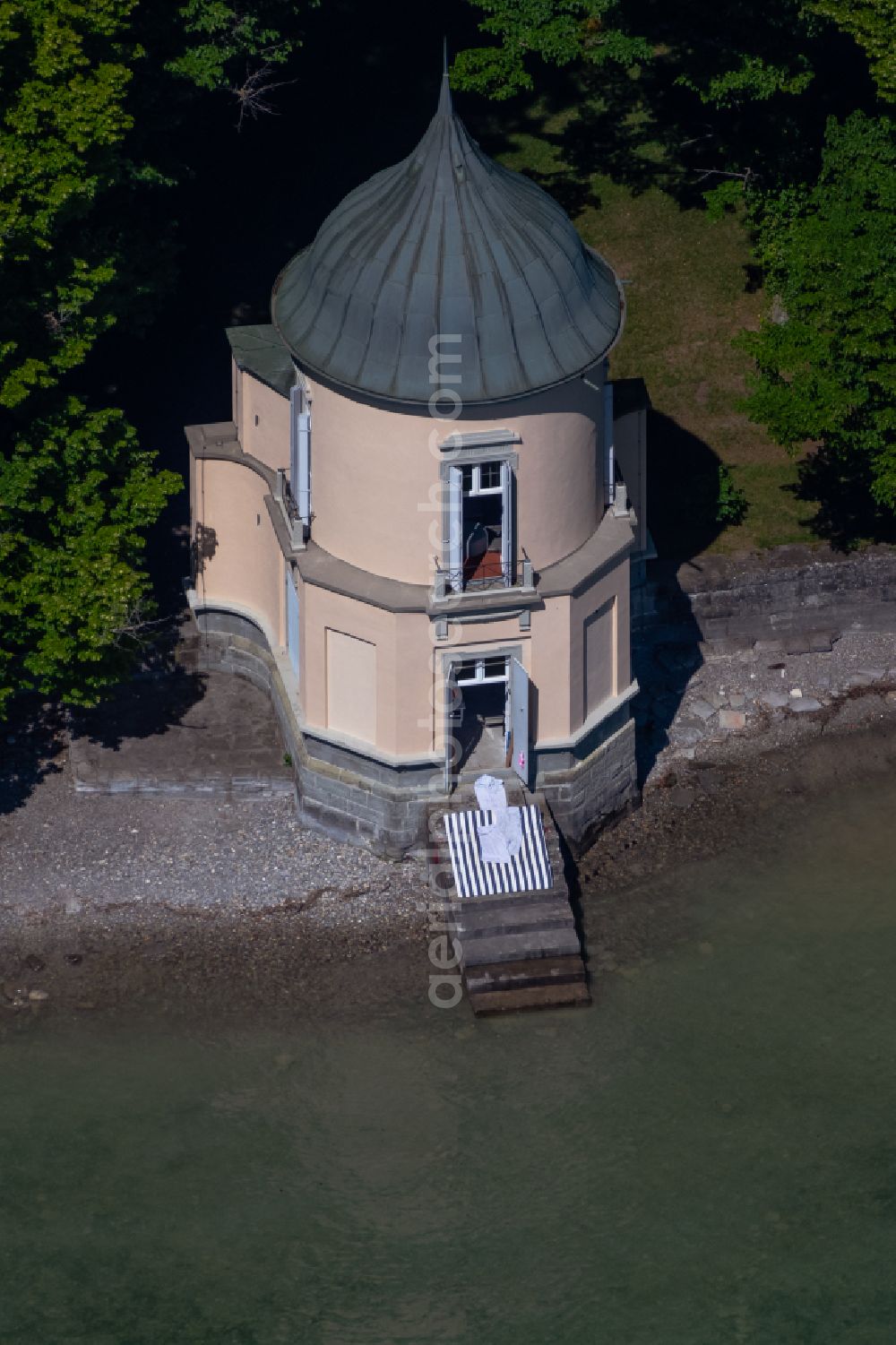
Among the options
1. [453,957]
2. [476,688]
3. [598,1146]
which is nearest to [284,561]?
[476,688]

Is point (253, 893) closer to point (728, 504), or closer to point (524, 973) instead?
point (524, 973)

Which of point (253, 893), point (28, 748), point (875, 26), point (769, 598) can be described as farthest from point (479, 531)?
point (875, 26)

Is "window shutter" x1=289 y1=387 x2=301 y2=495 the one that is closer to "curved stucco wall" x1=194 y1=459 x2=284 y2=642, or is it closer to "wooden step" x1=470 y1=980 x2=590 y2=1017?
"curved stucco wall" x1=194 y1=459 x2=284 y2=642

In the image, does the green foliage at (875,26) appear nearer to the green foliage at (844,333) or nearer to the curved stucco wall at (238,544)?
the green foliage at (844,333)

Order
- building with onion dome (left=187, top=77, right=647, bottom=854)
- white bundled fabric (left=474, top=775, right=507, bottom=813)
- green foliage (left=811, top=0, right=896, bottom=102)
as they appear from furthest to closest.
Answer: green foliage (left=811, top=0, right=896, bottom=102), white bundled fabric (left=474, top=775, right=507, bottom=813), building with onion dome (left=187, top=77, right=647, bottom=854)

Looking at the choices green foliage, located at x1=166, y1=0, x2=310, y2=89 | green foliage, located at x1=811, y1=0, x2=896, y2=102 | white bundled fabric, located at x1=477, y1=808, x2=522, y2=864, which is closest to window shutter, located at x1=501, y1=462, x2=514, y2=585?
white bundled fabric, located at x1=477, y1=808, x2=522, y2=864

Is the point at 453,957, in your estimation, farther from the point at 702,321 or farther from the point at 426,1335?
the point at 702,321

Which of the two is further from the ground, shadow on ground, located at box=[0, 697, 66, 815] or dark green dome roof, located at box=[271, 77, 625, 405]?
dark green dome roof, located at box=[271, 77, 625, 405]

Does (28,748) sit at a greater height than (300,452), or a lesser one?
lesser
